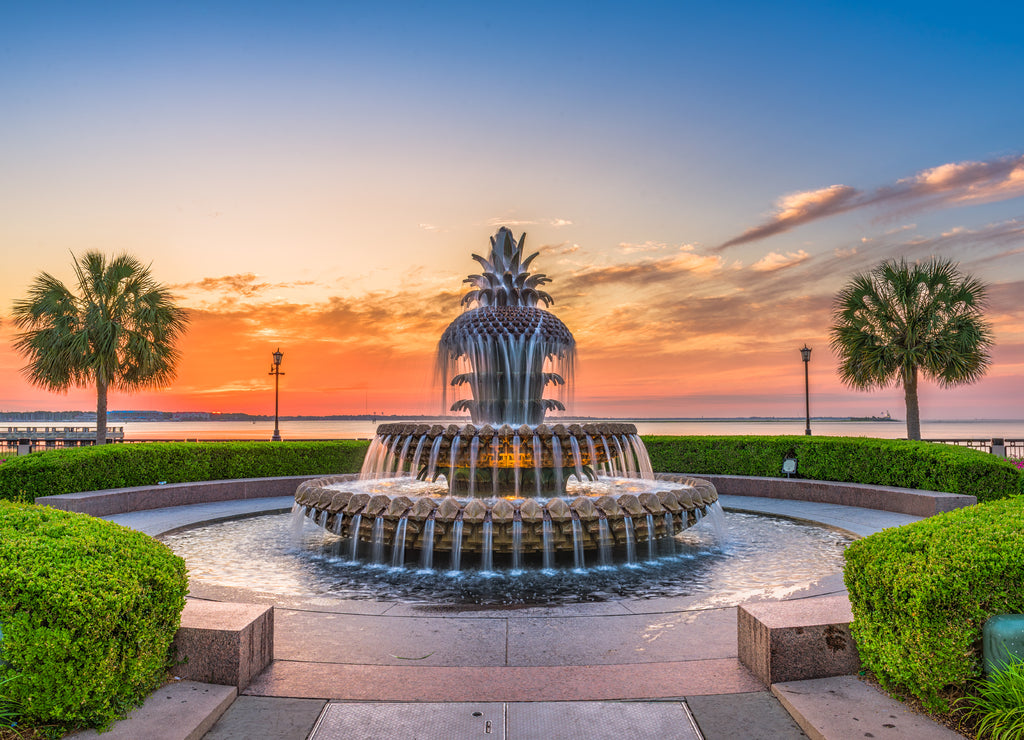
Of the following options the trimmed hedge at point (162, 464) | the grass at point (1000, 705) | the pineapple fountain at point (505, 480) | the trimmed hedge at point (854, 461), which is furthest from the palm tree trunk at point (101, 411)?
the grass at point (1000, 705)

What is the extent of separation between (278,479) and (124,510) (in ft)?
11.7

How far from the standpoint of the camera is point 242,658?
393 cm

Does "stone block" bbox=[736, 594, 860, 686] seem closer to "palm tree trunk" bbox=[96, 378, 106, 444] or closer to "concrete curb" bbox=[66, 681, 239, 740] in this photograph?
"concrete curb" bbox=[66, 681, 239, 740]

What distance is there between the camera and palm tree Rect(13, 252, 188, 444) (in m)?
21.0

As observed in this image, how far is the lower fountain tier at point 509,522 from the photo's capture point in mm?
7562

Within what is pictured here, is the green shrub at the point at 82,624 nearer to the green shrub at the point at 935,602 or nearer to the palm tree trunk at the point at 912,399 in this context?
the green shrub at the point at 935,602

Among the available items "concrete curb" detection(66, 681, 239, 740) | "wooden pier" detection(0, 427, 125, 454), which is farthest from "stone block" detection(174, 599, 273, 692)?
"wooden pier" detection(0, 427, 125, 454)

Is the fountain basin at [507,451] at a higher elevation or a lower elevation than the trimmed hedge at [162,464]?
higher

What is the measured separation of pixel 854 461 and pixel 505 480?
9895mm

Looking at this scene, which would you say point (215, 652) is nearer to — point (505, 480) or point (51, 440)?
point (505, 480)

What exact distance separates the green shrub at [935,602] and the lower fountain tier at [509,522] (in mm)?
3962

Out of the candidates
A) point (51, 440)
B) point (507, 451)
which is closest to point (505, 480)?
point (507, 451)

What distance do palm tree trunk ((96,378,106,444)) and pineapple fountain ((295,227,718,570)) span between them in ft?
44.6

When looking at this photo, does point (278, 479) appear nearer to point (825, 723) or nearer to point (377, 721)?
point (377, 721)
